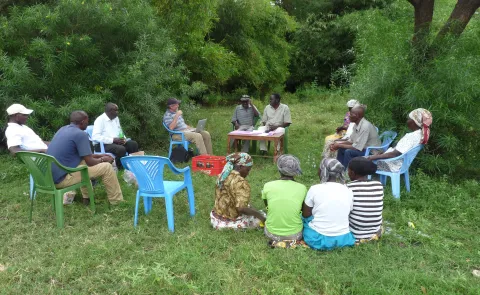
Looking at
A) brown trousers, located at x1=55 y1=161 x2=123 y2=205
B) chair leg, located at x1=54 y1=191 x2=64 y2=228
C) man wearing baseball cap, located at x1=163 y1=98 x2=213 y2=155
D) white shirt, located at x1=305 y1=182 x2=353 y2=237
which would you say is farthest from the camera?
man wearing baseball cap, located at x1=163 y1=98 x2=213 y2=155

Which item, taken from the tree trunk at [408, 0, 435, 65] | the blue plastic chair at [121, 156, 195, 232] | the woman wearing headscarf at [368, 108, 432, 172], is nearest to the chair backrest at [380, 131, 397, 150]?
the woman wearing headscarf at [368, 108, 432, 172]

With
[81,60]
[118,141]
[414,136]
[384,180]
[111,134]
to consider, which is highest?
[81,60]

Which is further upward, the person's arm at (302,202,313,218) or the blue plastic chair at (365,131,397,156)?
the person's arm at (302,202,313,218)

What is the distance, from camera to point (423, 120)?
17.3 feet

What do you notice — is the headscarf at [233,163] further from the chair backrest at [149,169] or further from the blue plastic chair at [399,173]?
the blue plastic chair at [399,173]

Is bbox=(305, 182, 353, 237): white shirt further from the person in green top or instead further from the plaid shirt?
the plaid shirt

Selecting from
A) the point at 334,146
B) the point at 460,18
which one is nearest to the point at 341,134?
the point at 334,146

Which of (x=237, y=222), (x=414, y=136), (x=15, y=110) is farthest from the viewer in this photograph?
A: (x=414, y=136)

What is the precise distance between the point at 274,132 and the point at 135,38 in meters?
3.17

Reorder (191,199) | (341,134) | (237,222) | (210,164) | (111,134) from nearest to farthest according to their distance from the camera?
1. (237,222)
2. (191,199)
3. (111,134)
4. (210,164)
5. (341,134)

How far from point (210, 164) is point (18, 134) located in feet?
8.81

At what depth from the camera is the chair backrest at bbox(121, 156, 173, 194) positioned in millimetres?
4266

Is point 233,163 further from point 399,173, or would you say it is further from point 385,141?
point 385,141

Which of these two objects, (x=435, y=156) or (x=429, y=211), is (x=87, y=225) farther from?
(x=435, y=156)
